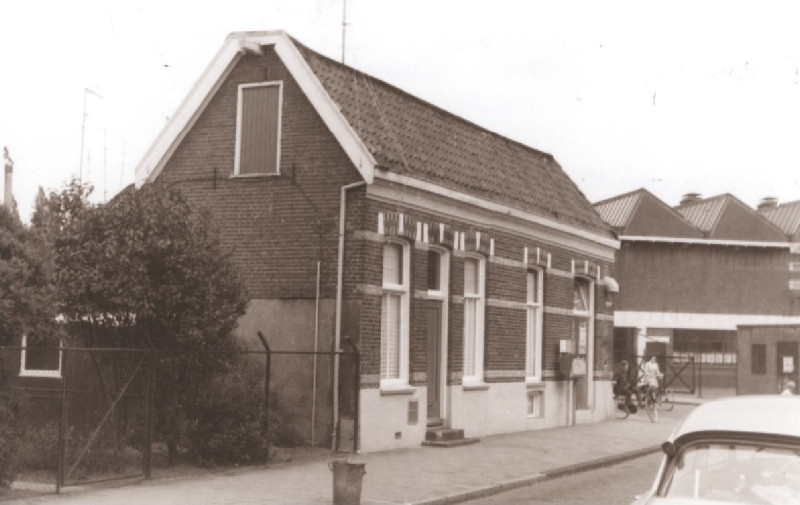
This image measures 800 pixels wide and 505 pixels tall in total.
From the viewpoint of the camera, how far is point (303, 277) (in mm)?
18922

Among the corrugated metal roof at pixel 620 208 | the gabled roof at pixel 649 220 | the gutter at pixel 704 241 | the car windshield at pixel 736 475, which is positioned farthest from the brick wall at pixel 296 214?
the corrugated metal roof at pixel 620 208

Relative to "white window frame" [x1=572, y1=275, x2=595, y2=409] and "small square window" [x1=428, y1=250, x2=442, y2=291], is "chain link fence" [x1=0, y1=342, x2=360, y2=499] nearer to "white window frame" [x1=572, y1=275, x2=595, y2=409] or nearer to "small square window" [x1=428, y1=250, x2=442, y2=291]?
"small square window" [x1=428, y1=250, x2=442, y2=291]

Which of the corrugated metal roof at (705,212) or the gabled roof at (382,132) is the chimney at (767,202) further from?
the gabled roof at (382,132)

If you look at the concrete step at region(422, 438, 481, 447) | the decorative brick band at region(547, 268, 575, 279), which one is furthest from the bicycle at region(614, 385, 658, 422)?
the concrete step at region(422, 438, 481, 447)

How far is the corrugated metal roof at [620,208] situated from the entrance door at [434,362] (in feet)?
111

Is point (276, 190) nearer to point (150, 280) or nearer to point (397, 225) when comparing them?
point (397, 225)

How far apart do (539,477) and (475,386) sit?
5.45 meters

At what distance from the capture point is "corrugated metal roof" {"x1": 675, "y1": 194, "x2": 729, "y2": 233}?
55.5 m

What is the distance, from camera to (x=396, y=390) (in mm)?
19094

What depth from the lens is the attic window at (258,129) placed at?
19578mm

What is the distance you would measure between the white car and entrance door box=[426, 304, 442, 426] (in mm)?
13559

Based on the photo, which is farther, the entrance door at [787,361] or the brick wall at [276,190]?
the entrance door at [787,361]

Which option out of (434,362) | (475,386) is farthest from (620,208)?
(434,362)

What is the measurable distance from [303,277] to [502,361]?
252 inches
